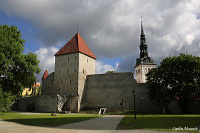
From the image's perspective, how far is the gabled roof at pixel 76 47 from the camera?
36.5 m

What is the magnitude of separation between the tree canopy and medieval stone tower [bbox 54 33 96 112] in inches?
457

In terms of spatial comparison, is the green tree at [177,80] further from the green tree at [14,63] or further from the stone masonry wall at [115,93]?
the green tree at [14,63]

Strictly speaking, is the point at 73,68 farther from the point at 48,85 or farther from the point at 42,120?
the point at 42,120

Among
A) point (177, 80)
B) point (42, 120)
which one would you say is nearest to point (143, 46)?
point (177, 80)

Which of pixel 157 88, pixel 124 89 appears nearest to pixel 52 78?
pixel 124 89

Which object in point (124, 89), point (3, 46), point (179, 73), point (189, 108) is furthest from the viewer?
point (124, 89)

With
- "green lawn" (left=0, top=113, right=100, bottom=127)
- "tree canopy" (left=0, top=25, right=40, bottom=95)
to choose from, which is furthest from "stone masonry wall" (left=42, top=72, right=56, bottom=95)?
"green lawn" (left=0, top=113, right=100, bottom=127)

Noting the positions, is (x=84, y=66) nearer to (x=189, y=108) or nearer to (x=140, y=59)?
(x=189, y=108)

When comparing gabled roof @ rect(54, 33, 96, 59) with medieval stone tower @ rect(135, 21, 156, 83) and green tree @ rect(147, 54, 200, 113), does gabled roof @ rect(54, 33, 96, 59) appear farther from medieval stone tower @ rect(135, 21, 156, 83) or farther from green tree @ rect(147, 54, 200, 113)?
medieval stone tower @ rect(135, 21, 156, 83)

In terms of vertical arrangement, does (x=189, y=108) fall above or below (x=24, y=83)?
below

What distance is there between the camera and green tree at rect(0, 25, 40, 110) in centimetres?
2086

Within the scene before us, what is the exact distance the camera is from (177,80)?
27.2m

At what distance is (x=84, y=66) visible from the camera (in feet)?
120

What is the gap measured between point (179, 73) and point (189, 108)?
7.23 m
